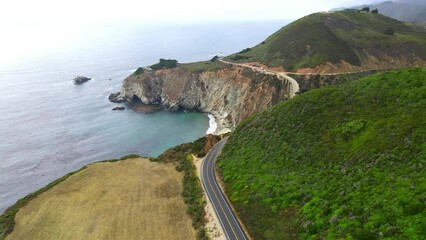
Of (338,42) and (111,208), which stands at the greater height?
(338,42)

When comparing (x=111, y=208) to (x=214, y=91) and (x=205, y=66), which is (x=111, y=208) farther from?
(x=205, y=66)

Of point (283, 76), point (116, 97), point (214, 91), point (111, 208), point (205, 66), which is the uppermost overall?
point (205, 66)

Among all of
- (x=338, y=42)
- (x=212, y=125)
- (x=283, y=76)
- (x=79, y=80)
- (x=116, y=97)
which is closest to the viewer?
(x=283, y=76)

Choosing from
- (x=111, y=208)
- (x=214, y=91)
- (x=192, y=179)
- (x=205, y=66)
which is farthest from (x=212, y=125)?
(x=111, y=208)

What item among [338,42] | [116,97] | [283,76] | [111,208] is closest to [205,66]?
[116,97]

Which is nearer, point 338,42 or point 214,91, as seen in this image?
point 338,42

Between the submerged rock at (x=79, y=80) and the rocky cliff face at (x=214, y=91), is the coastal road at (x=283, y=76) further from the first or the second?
the submerged rock at (x=79, y=80)

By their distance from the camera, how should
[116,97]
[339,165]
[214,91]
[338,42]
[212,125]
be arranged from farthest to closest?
[116,97], [214,91], [338,42], [212,125], [339,165]

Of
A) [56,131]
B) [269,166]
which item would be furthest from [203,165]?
[56,131]
